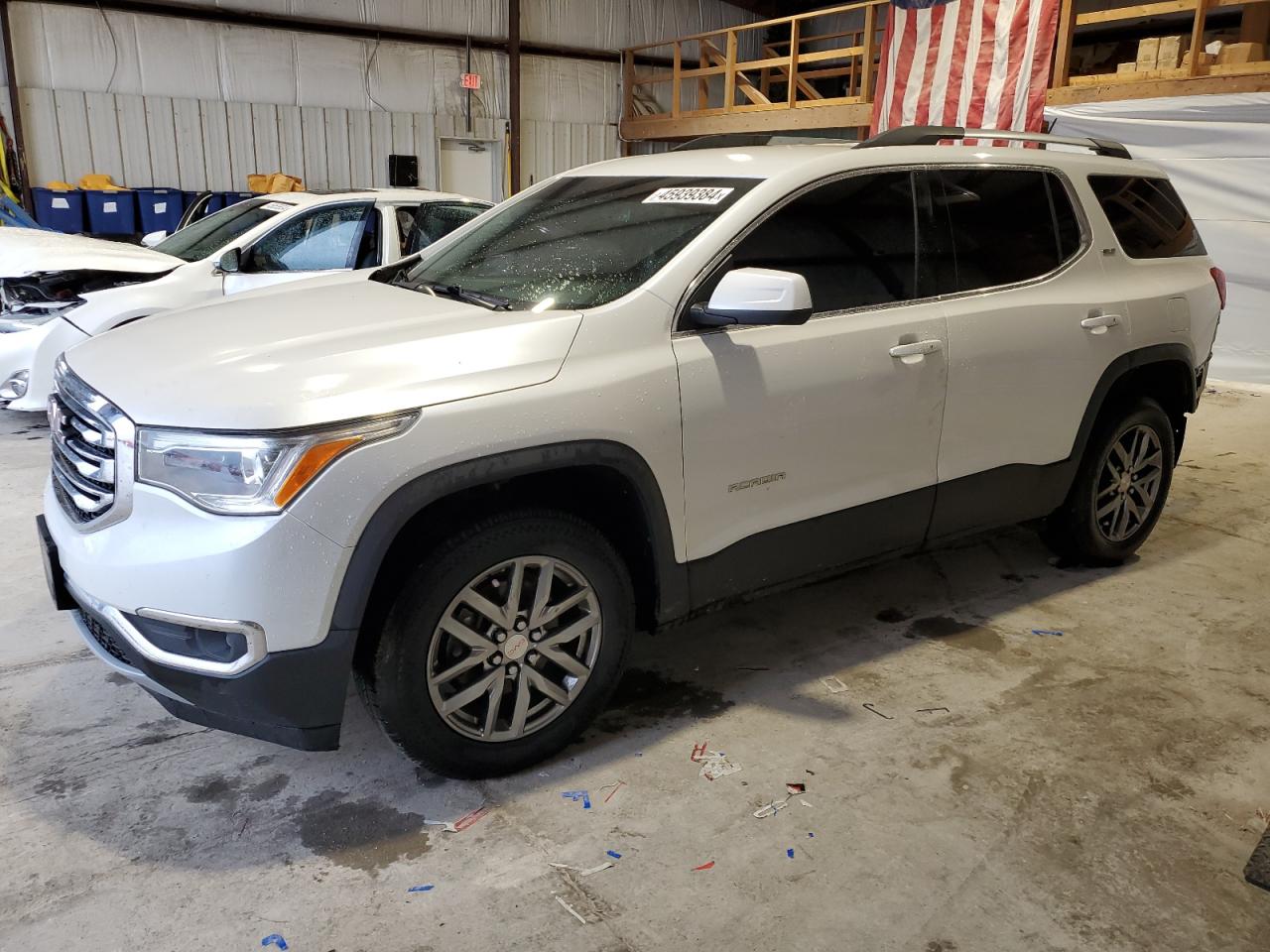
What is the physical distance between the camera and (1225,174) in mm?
8508

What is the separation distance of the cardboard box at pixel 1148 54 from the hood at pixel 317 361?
27.7 feet

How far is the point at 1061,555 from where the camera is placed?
4.23m

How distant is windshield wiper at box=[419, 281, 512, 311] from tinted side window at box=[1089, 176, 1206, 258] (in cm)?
243

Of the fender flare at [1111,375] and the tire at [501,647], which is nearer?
the tire at [501,647]

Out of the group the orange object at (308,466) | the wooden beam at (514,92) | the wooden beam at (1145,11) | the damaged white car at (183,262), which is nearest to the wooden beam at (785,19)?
the wooden beam at (514,92)

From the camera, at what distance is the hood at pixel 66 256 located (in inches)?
231

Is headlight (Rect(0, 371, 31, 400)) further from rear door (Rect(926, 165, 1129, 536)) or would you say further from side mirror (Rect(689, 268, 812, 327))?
rear door (Rect(926, 165, 1129, 536))

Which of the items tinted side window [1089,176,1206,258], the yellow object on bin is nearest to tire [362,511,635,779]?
tinted side window [1089,176,1206,258]

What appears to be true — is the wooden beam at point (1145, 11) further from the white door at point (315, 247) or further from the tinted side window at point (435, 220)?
the white door at point (315, 247)

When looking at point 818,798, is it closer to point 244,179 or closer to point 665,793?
point 665,793

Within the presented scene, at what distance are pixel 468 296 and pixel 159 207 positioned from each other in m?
11.8

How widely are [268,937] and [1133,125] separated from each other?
378 inches

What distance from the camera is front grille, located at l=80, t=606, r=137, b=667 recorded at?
7.59 ft

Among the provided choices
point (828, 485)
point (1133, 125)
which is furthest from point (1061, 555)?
point (1133, 125)
